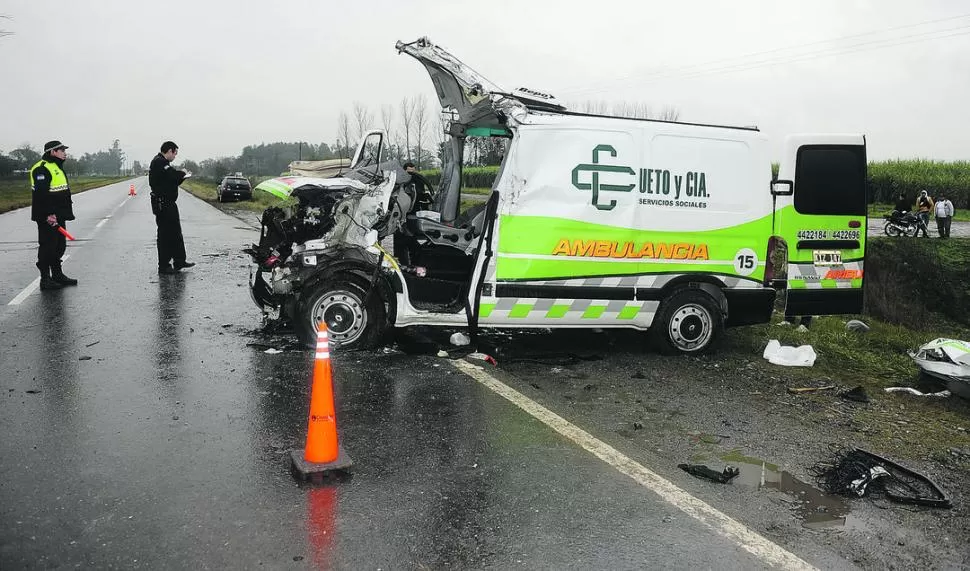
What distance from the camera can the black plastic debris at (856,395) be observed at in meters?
5.85

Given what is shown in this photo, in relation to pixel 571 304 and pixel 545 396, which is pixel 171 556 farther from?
pixel 571 304

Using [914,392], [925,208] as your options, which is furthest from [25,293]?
[925,208]

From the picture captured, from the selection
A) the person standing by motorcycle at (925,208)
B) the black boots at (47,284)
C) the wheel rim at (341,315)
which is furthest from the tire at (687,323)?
the person standing by motorcycle at (925,208)

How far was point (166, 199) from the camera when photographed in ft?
36.0

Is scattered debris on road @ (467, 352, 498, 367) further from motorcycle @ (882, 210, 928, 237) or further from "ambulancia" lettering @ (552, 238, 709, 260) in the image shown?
motorcycle @ (882, 210, 928, 237)

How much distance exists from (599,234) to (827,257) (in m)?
2.30

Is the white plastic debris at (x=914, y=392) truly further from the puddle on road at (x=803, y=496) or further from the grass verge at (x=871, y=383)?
the puddle on road at (x=803, y=496)

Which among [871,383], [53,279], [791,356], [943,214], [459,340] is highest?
[943,214]

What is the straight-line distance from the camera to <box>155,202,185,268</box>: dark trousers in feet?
35.9

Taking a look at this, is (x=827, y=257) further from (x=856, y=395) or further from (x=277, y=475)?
(x=277, y=475)

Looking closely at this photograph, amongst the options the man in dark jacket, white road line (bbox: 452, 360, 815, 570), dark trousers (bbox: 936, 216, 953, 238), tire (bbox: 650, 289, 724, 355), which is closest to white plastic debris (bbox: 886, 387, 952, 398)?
tire (bbox: 650, 289, 724, 355)

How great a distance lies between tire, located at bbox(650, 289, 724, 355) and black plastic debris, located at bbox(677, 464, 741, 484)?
2.61 meters

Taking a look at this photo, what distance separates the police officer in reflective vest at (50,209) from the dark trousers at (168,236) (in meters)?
1.24

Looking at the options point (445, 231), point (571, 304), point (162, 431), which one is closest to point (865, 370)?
point (571, 304)
